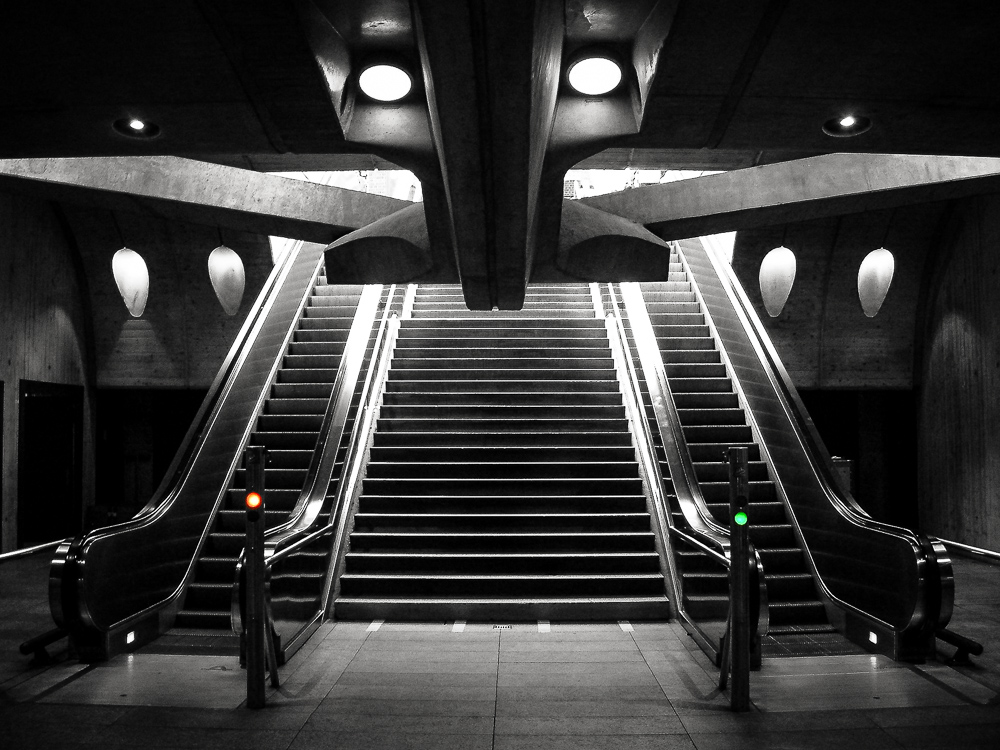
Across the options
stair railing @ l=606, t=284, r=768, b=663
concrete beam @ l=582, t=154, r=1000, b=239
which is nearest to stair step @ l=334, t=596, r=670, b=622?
stair railing @ l=606, t=284, r=768, b=663

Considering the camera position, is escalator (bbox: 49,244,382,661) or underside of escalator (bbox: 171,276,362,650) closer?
escalator (bbox: 49,244,382,661)

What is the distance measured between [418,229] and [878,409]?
35.6 ft

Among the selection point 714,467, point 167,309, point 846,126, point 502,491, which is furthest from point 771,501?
point 167,309

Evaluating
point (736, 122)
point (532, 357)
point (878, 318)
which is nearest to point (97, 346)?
point (532, 357)

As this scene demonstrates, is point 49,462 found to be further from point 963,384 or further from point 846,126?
point 963,384

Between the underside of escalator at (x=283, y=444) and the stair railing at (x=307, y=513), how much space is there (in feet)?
0.80

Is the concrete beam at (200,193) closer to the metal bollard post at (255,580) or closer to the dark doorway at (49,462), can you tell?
the metal bollard post at (255,580)

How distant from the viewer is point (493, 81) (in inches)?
139

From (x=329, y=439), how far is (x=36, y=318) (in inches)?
270

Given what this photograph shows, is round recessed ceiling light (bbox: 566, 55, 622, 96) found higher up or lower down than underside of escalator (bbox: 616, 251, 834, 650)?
higher up

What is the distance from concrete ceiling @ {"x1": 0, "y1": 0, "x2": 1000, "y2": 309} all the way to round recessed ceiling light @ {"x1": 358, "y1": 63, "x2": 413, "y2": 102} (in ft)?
0.21

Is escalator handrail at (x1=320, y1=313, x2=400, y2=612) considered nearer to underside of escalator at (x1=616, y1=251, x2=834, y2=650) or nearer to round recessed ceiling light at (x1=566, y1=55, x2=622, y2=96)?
underside of escalator at (x1=616, y1=251, x2=834, y2=650)

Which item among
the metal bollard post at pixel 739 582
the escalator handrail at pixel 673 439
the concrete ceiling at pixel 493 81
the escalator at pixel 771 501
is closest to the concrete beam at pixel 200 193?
the concrete ceiling at pixel 493 81

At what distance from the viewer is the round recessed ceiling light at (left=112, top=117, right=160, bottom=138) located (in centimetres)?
458
